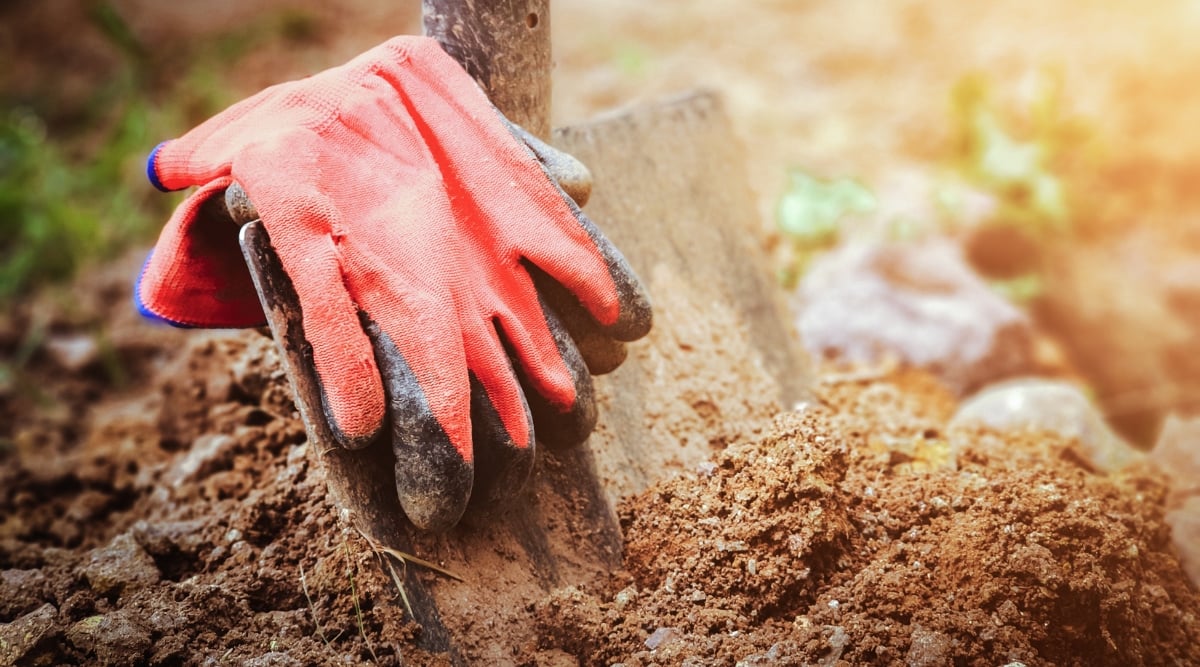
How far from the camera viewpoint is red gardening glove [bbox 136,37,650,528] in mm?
1327

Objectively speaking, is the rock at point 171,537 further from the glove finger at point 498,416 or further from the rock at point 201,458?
the glove finger at point 498,416

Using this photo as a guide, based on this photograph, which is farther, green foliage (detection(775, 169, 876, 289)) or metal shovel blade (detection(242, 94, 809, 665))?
green foliage (detection(775, 169, 876, 289))

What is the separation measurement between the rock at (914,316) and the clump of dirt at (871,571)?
1016 millimetres

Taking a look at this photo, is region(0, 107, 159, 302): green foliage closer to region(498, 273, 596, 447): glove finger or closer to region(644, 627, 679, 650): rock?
region(498, 273, 596, 447): glove finger

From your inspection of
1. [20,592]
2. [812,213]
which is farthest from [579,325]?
[812,213]

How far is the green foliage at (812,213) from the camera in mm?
3227

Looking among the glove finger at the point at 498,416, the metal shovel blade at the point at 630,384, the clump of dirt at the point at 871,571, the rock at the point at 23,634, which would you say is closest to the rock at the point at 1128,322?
the clump of dirt at the point at 871,571

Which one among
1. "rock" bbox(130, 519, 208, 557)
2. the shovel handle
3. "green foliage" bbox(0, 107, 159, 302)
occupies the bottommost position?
"rock" bbox(130, 519, 208, 557)

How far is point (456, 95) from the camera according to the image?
1.54 metres

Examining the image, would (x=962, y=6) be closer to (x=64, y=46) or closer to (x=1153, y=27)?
(x=1153, y=27)

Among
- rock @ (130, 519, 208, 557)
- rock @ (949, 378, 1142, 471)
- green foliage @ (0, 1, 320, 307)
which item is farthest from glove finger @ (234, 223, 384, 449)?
green foliage @ (0, 1, 320, 307)

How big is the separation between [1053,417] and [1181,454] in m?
0.31

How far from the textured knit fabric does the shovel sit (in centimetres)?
10

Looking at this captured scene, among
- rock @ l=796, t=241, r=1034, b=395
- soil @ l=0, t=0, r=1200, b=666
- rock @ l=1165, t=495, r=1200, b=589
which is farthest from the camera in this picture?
rock @ l=796, t=241, r=1034, b=395
